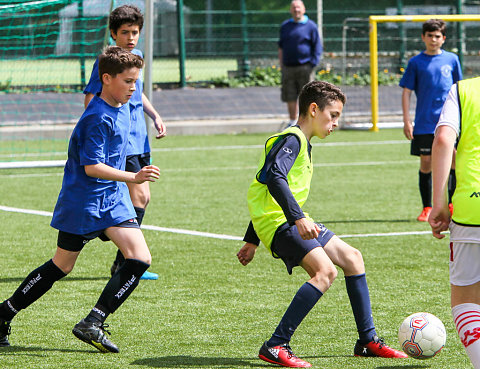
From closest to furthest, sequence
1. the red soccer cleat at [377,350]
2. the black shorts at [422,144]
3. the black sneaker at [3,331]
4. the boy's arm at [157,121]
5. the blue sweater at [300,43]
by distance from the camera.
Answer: the red soccer cleat at [377,350] → the black sneaker at [3,331] → the boy's arm at [157,121] → the black shorts at [422,144] → the blue sweater at [300,43]

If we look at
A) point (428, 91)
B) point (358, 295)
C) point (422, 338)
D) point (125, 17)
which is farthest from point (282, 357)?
point (428, 91)

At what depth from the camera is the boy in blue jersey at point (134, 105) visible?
6055 millimetres

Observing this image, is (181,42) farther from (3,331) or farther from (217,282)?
(3,331)

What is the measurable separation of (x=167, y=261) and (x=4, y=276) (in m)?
1.28

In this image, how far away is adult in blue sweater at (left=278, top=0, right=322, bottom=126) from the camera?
16.4 meters

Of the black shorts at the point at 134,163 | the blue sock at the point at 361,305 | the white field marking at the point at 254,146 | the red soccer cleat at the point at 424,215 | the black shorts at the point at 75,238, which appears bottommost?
the white field marking at the point at 254,146

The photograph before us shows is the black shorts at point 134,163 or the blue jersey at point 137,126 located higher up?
the blue jersey at point 137,126

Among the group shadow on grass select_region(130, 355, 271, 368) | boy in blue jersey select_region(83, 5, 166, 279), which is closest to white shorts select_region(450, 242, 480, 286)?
shadow on grass select_region(130, 355, 271, 368)

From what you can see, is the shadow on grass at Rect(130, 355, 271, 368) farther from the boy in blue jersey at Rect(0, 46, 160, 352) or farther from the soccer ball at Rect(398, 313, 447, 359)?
the soccer ball at Rect(398, 313, 447, 359)

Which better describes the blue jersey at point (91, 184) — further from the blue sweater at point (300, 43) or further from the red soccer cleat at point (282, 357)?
the blue sweater at point (300, 43)

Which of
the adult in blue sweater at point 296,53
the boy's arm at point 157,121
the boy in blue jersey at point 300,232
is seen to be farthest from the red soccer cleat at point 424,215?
the adult in blue sweater at point 296,53

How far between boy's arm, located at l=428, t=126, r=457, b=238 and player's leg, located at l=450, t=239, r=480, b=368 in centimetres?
14

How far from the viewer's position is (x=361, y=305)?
15.6ft

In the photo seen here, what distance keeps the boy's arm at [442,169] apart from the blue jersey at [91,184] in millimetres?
1767
